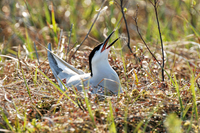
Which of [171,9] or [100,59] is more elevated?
[171,9]

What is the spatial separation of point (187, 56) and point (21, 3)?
4628mm

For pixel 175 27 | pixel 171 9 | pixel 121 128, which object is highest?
pixel 171 9

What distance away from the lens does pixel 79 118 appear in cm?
216

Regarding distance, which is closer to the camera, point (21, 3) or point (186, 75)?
point (186, 75)

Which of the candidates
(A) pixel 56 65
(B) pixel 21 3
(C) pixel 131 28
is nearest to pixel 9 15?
(B) pixel 21 3

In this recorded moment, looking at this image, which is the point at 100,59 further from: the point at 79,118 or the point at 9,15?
the point at 9,15

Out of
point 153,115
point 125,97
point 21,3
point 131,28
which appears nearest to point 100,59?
point 125,97

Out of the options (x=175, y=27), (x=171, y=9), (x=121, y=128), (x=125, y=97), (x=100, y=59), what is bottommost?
(x=121, y=128)

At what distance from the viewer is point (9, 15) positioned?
683 centimetres

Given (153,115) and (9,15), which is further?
(9,15)

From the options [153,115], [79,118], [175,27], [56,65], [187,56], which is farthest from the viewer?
[175,27]

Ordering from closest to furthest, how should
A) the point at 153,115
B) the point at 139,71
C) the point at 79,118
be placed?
1. the point at 79,118
2. the point at 153,115
3. the point at 139,71

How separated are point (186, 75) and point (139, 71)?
33.8 inches

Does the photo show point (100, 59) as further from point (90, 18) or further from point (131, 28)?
point (90, 18)
